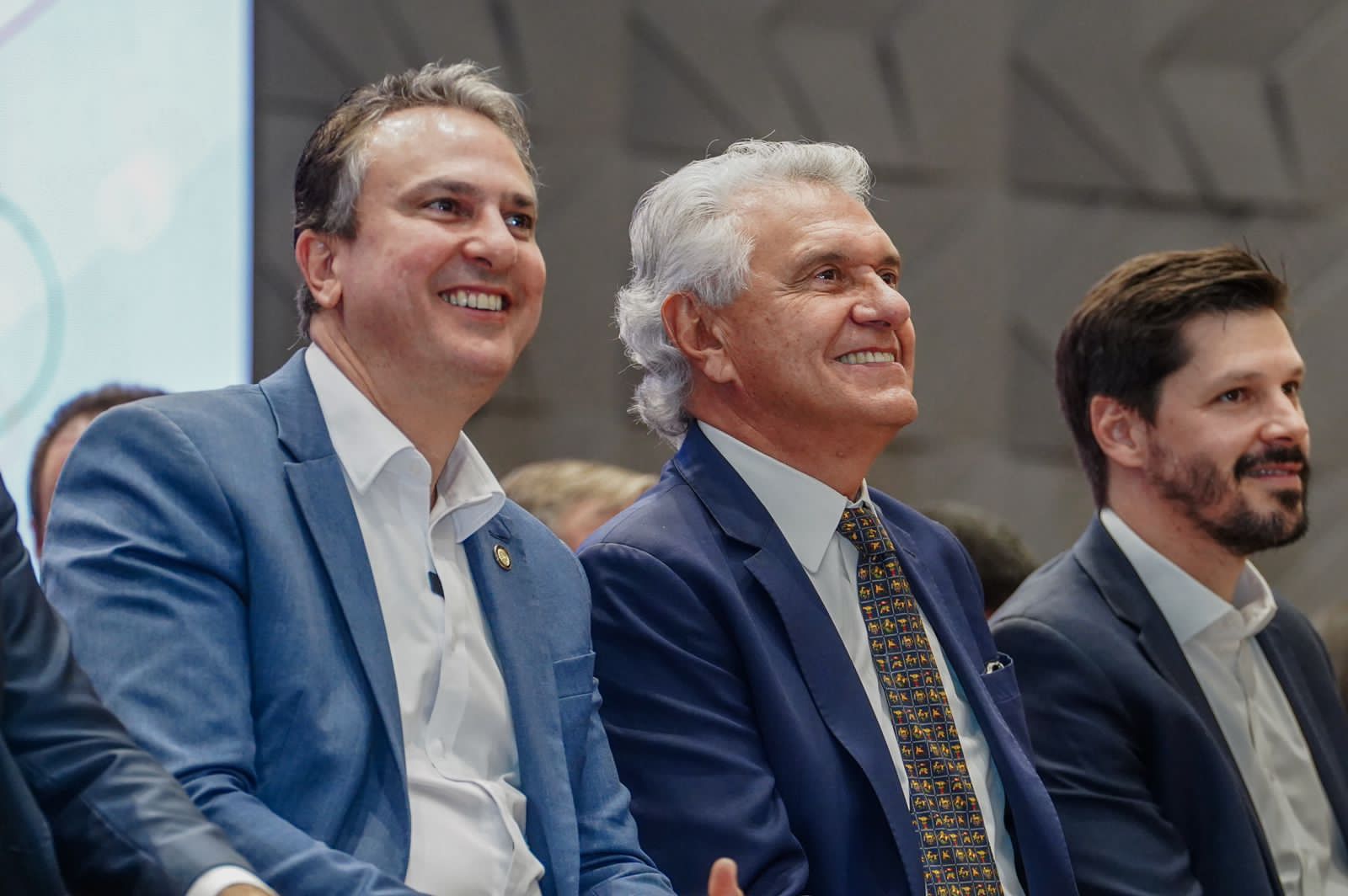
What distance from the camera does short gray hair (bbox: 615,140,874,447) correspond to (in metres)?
2.30

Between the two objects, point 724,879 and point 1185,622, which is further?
point 1185,622

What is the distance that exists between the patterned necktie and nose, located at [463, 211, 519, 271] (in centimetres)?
60

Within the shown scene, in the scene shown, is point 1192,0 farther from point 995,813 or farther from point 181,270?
point 995,813

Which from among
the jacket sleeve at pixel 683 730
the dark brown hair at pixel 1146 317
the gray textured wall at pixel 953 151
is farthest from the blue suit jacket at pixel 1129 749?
the gray textured wall at pixel 953 151

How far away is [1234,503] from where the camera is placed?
8.75 ft

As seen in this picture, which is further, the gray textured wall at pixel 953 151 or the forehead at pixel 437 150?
the gray textured wall at pixel 953 151

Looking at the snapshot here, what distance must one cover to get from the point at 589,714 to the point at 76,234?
2156 millimetres

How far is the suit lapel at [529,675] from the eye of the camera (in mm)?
1778

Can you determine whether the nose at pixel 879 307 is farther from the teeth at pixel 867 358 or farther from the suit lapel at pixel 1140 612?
the suit lapel at pixel 1140 612

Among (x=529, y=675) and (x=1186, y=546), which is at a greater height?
(x=1186, y=546)

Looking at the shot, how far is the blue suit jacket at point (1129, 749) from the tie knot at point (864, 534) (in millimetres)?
419

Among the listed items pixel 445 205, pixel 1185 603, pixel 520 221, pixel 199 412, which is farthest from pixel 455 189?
pixel 1185 603

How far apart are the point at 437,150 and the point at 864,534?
0.77m

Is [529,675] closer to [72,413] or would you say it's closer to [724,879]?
[724,879]
